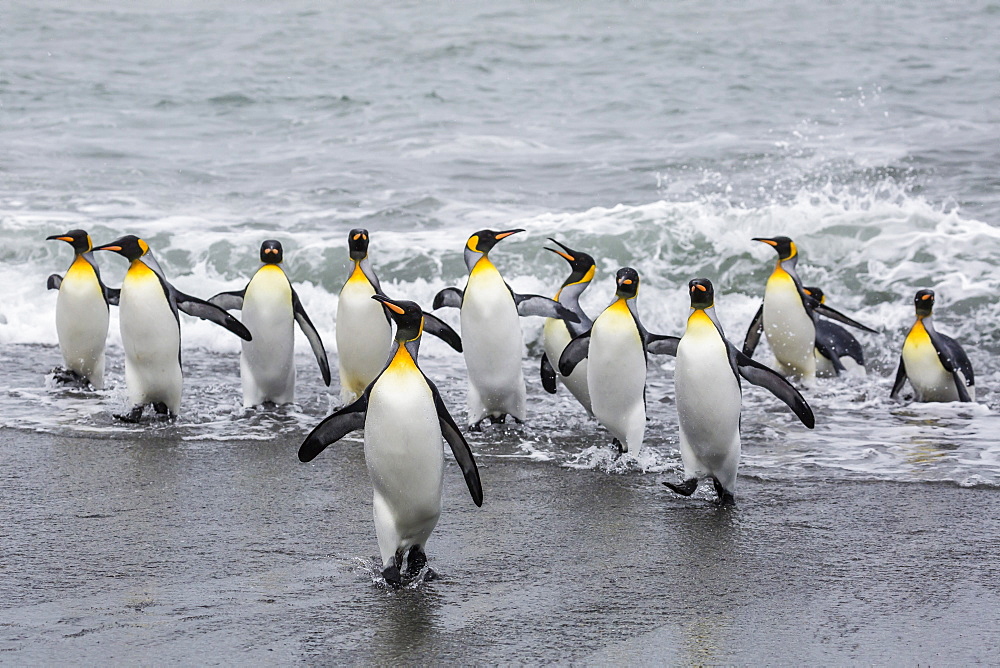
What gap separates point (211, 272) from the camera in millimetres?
10633

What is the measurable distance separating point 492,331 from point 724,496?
157 centimetres

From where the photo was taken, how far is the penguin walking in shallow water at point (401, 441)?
3.94 meters

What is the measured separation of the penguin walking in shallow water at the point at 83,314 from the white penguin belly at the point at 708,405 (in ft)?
11.6

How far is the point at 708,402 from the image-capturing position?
5.00 meters

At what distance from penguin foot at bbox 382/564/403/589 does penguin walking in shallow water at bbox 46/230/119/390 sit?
3.57 m

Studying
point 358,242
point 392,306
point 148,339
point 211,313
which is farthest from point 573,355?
point 148,339

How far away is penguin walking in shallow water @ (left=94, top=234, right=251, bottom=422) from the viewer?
6230mm

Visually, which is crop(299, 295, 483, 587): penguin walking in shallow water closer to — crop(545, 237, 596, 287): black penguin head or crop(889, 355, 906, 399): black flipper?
crop(545, 237, 596, 287): black penguin head

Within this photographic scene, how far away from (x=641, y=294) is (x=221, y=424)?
A: 4.38m

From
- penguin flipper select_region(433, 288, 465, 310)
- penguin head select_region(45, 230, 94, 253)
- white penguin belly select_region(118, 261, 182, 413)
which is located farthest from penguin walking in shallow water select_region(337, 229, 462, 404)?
penguin head select_region(45, 230, 94, 253)

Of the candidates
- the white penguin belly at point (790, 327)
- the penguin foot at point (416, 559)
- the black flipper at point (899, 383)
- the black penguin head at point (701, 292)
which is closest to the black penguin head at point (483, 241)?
the black penguin head at point (701, 292)

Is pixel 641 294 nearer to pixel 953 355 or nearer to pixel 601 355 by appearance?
pixel 953 355

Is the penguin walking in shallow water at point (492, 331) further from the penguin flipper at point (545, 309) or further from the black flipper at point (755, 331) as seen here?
the black flipper at point (755, 331)

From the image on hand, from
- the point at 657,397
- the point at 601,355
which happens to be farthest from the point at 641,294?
the point at 601,355
